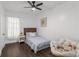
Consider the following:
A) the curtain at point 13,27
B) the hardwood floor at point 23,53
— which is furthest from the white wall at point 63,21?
the curtain at point 13,27

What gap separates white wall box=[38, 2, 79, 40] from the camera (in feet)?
7.18

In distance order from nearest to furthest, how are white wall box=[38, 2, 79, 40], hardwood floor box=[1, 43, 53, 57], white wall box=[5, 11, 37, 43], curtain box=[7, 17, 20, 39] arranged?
white wall box=[38, 2, 79, 40] → hardwood floor box=[1, 43, 53, 57] → curtain box=[7, 17, 20, 39] → white wall box=[5, 11, 37, 43]

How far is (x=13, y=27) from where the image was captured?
407 centimetres

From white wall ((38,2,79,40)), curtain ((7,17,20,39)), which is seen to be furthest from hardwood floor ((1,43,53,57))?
curtain ((7,17,20,39))

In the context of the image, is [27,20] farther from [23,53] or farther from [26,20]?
[23,53]

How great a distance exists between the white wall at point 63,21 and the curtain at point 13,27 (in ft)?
6.52

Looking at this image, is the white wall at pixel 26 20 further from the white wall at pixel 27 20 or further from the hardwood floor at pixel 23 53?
the hardwood floor at pixel 23 53

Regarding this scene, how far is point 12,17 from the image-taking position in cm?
400

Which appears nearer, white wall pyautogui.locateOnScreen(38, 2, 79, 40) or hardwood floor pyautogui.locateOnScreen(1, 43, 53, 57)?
white wall pyautogui.locateOnScreen(38, 2, 79, 40)

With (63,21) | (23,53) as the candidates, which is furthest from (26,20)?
(63,21)

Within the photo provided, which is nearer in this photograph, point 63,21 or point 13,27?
point 63,21

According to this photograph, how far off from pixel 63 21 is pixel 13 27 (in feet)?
9.70

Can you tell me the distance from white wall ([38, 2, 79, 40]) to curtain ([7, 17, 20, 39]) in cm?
199

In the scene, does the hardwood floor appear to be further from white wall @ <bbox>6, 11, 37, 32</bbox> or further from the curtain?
white wall @ <bbox>6, 11, 37, 32</bbox>
